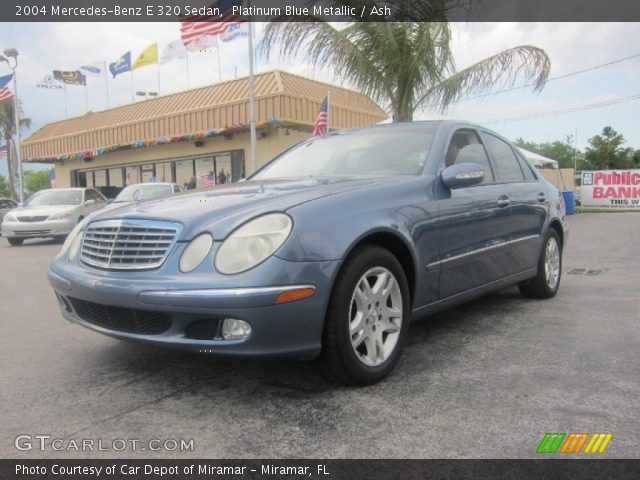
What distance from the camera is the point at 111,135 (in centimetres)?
2258

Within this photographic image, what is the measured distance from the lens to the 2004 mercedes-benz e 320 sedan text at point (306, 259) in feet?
8.20

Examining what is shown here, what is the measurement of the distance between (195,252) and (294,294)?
0.51 metres

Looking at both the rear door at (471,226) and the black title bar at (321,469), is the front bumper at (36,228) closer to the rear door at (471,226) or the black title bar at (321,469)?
the rear door at (471,226)

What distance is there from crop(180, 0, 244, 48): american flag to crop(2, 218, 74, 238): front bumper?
20.6 feet

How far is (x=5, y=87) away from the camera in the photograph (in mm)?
23719

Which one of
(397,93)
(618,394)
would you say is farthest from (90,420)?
(397,93)

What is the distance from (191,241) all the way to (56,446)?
1.03 meters

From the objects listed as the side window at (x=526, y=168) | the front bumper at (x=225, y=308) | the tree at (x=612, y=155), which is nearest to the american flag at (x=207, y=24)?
the side window at (x=526, y=168)

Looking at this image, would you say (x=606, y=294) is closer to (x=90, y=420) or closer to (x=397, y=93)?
(x=90, y=420)

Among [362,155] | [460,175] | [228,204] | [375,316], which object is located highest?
[362,155]

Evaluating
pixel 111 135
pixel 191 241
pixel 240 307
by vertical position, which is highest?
pixel 111 135

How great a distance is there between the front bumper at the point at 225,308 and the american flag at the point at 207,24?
13.6 metres

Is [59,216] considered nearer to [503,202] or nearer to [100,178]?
[503,202]

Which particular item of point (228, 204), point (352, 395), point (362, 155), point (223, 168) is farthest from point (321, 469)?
point (223, 168)
